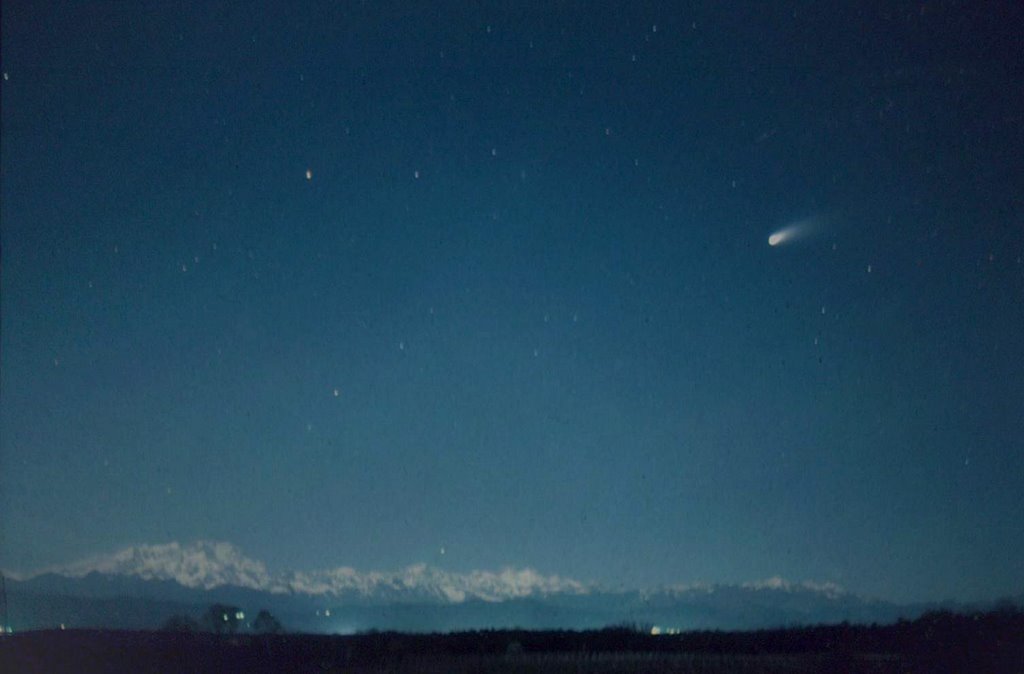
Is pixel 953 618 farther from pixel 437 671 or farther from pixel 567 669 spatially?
pixel 437 671

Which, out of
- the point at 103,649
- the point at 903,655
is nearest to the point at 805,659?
the point at 903,655

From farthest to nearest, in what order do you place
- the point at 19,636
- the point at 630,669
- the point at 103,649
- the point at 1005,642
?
the point at 19,636, the point at 103,649, the point at 1005,642, the point at 630,669

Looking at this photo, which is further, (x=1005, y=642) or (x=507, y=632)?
(x=507, y=632)

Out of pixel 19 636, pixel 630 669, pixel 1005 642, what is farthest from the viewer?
pixel 19 636

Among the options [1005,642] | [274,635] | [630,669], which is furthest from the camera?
[274,635]

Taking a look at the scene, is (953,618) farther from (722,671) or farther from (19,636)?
(19,636)

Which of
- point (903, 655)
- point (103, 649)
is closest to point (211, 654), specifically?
point (103, 649)
